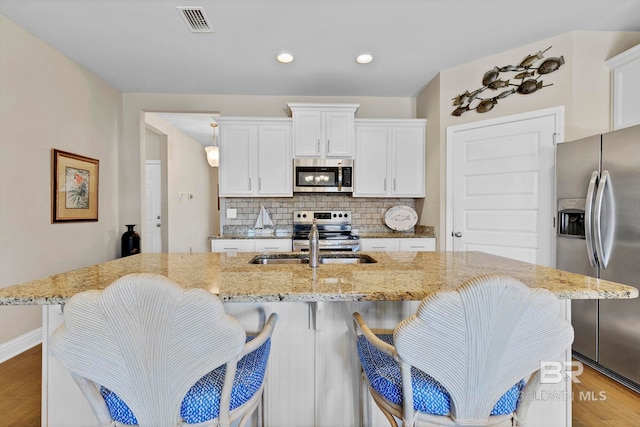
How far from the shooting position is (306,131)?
11.8ft

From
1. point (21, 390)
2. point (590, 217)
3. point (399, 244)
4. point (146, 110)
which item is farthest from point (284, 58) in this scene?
point (21, 390)

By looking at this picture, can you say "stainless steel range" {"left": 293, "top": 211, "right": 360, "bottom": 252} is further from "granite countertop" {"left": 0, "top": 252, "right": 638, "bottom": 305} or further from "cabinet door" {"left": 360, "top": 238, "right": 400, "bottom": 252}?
"granite countertop" {"left": 0, "top": 252, "right": 638, "bottom": 305}

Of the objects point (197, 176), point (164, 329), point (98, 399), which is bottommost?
point (98, 399)

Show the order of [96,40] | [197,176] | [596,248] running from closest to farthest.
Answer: [596,248]
[96,40]
[197,176]

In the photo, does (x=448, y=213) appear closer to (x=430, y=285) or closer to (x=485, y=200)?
(x=485, y=200)

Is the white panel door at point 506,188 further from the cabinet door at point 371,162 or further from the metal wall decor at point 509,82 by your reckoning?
the cabinet door at point 371,162

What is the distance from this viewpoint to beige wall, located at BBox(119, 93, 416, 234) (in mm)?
3881

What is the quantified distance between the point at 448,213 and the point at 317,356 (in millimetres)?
2482

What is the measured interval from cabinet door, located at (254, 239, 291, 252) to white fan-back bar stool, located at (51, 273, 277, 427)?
2608mm

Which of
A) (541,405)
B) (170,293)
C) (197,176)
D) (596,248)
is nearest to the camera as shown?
(170,293)

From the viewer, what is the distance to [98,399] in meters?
0.85

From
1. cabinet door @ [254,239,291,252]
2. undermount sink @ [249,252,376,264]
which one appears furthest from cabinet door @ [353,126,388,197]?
undermount sink @ [249,252,376,264]

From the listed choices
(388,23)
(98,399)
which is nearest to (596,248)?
(388,23)

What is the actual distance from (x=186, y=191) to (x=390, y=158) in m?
4.22
